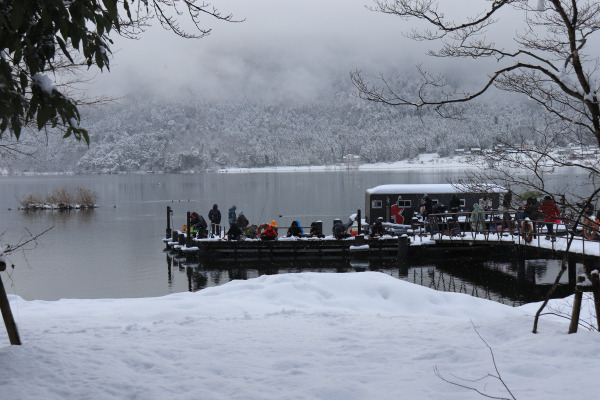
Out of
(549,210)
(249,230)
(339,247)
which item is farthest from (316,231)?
(549,210)

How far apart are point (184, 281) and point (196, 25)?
75.9ft

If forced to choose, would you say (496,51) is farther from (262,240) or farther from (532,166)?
(262,240)

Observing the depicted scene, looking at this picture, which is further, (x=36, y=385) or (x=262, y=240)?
(x=262, y=240)

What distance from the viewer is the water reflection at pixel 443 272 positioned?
84.5 ft

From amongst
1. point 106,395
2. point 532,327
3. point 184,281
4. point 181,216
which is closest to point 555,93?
point 532,327

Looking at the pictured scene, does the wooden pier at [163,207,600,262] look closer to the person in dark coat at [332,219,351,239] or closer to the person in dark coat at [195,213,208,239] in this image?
the person in dark coat at [332,219,351,239]

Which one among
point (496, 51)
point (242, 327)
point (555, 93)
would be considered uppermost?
point (496, 51)

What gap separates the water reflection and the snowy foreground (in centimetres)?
1787

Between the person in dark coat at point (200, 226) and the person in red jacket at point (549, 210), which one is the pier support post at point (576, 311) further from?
the person in dark coat at point (200, 226)

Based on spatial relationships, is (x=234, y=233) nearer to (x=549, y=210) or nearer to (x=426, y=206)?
(x=426, y=206)

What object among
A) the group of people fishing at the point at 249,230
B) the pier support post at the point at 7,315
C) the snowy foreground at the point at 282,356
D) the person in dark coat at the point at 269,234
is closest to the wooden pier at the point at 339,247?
the person in dark coat at the point at 269,234

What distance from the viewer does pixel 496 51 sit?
8.43 m

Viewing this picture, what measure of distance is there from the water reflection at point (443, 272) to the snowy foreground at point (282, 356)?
1787cm

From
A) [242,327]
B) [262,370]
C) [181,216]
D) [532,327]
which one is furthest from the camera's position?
[181,216]
